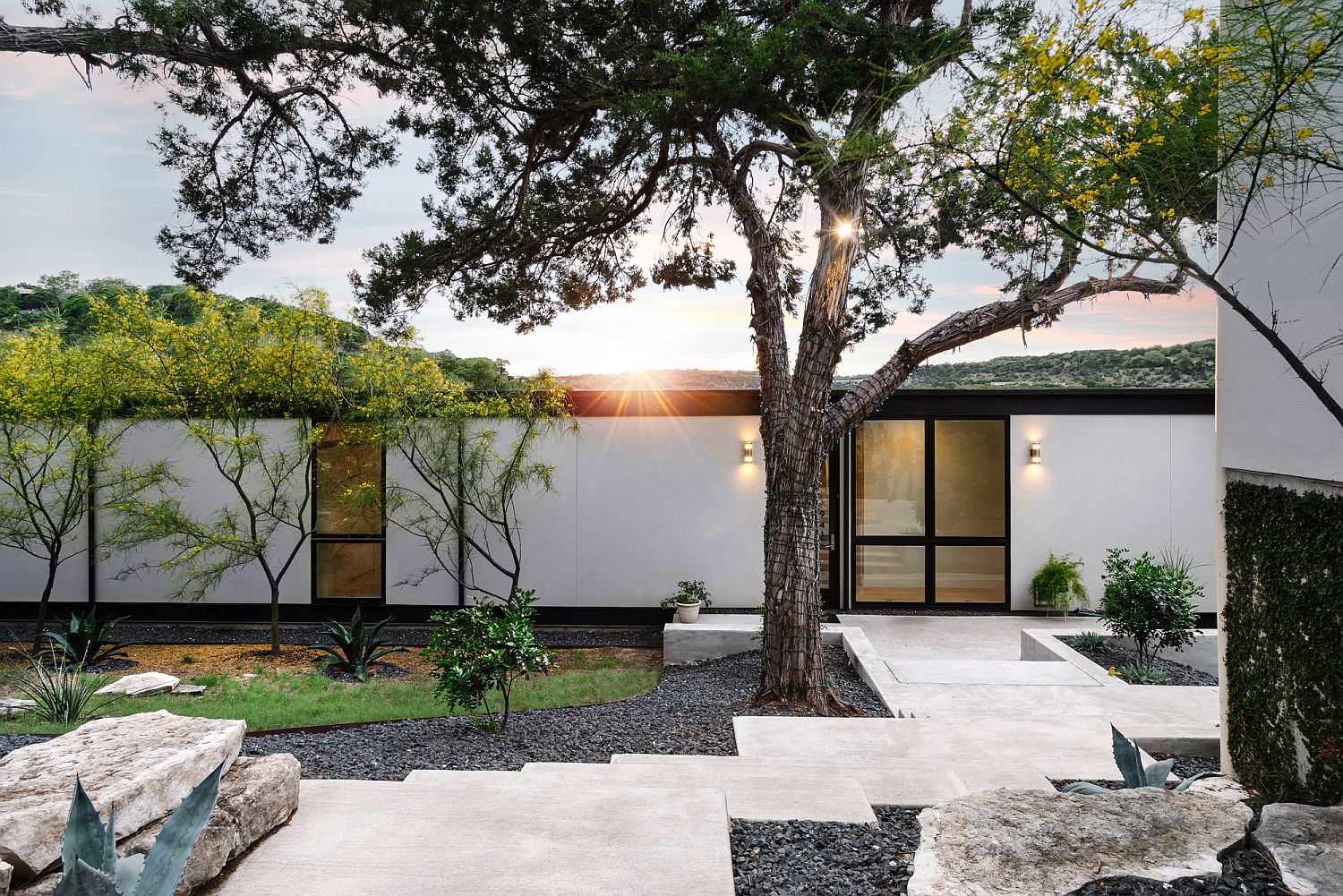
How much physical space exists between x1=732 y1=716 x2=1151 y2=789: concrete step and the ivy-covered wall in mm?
571

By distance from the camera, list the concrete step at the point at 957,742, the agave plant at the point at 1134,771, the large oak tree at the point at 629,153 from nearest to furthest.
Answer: the agave plant at the point at 1134,771 → the concrete step at the point at 957,742 → the large oak tree at the point at 629,153

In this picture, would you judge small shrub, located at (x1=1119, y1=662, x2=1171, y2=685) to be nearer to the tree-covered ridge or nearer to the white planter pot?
the white planter pot

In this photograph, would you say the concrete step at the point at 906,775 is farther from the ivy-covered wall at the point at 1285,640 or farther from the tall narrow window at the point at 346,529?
the tall narrow window at the point at 346,529

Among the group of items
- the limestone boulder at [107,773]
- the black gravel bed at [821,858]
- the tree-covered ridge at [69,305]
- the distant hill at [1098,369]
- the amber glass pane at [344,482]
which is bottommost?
the black gravel bed at [821,858]

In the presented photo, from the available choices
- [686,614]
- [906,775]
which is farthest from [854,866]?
[686,614]

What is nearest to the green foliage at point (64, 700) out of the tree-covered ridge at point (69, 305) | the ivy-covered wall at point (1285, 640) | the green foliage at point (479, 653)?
the green foliage at point (479, 653)

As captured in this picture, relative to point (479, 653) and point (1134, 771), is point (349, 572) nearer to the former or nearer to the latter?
point (479, 653)

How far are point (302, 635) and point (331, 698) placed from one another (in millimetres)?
2888

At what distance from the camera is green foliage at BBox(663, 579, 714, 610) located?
8008 mm

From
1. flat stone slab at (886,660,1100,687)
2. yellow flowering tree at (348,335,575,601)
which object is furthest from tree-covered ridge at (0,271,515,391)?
flat stone slab at (886,660,1100,687)

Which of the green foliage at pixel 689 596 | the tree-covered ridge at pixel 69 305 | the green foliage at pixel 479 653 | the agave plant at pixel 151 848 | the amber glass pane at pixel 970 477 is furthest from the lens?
the tree-covered ridge at pixel 69 305

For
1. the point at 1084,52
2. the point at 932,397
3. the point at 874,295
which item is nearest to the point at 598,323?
the point at 932,397

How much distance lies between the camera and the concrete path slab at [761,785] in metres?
2.46

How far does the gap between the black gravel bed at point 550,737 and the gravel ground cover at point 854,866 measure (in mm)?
1944
